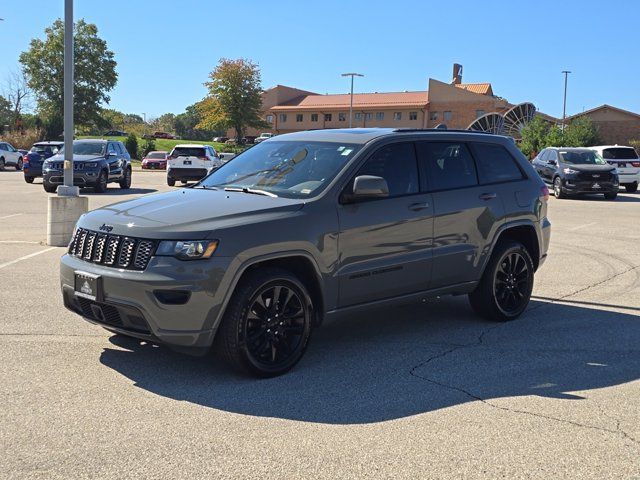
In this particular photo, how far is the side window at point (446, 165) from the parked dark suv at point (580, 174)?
17.1 m

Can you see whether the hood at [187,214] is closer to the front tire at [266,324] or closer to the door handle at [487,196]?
the front tire at [266,324]

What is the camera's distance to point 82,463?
11.8 ft

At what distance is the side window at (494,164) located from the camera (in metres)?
6.78

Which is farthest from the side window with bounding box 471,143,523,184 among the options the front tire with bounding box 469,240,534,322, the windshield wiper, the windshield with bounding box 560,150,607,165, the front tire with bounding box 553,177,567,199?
the windshield with bounding box 560,150,607,165

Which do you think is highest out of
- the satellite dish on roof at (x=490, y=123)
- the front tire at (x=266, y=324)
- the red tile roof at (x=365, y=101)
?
the red tile roof at (x=365, y=101)

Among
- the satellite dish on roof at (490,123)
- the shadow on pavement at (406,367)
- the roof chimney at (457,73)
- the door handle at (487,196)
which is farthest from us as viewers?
the roof chimney at (457,73)

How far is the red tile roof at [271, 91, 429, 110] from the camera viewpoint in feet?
261

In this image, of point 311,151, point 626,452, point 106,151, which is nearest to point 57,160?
point 106,151

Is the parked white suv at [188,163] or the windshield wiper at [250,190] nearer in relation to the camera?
the windshield wiper at [250,190]

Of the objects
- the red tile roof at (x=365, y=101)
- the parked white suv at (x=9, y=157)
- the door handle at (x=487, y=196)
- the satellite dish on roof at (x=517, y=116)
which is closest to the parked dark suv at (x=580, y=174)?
the door handle at (x=487, y=196)

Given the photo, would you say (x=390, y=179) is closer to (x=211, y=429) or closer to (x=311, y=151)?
(x=311, y=151)

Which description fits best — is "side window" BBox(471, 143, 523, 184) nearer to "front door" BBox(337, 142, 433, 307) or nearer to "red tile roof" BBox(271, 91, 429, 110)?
"front door" BBox(337, 142, 433, 307)

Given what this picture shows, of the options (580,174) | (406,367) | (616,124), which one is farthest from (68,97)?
(616,124)

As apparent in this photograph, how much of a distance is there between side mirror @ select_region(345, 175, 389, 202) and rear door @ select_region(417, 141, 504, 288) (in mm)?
867
